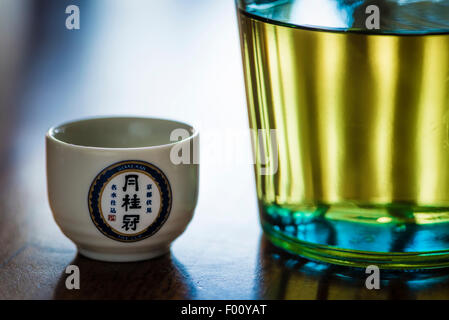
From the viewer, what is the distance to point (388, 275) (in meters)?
0.51

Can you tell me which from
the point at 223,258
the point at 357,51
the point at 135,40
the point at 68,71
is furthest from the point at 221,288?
the point at 135,40

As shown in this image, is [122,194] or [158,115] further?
[158,115]

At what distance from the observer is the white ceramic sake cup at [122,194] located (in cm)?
50

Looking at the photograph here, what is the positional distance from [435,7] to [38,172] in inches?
14.0

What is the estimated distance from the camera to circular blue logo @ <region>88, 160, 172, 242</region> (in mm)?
496

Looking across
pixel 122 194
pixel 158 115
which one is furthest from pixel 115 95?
pixel 122 194

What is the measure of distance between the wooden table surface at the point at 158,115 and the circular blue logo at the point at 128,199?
3 centimetres

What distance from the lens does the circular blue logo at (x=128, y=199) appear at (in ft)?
1.63

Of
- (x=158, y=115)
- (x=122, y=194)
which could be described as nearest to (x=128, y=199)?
(x=122, y=194)

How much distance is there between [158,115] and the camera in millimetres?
820

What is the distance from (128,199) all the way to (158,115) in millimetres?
331

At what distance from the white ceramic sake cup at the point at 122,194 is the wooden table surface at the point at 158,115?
0.06ft

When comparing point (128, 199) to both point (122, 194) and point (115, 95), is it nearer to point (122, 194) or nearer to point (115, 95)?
point (122, 194)

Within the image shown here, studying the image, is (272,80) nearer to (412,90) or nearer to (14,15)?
(412,90)
